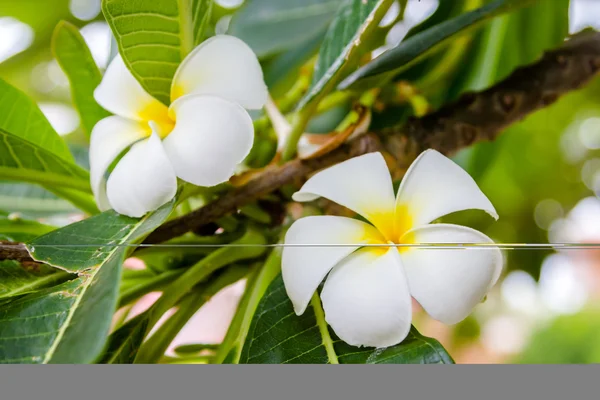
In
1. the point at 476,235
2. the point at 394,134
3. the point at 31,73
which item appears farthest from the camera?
the point at 31,73

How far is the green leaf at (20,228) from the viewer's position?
328mm

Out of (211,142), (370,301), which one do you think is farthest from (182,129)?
(370,301)

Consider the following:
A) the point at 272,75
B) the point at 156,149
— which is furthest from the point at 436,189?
the point at 272,75

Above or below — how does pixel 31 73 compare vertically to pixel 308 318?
above

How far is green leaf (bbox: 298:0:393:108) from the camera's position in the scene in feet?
0.94

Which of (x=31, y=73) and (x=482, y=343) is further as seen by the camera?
(x=31, y=73)

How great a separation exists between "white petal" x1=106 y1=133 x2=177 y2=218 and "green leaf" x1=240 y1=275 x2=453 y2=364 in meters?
0.07

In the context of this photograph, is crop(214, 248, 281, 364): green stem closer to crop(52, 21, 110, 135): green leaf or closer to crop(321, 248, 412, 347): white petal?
crop(321, 248, 412, 347): white petal

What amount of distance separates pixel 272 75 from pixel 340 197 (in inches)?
11.9

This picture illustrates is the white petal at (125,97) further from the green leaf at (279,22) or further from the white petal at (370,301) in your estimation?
the green leaf at (279,22)

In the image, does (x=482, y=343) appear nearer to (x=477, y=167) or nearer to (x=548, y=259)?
(x=548, y=259)

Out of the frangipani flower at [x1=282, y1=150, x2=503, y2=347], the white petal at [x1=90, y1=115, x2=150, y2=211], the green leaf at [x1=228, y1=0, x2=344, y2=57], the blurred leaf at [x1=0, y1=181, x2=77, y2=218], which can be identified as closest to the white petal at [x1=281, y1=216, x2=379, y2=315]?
the frangipani flower at [x1=282, y1=150, x2=503, y2=347]

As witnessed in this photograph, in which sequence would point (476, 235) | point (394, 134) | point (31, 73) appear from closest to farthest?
point (476, 235) → point (394, 134) → point (31, 73)

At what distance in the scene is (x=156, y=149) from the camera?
270mm
